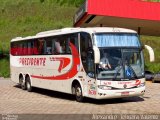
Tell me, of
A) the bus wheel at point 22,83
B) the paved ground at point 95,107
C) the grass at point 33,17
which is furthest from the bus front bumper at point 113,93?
the grass at point 33,17

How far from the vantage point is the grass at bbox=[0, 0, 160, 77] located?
6690 cm

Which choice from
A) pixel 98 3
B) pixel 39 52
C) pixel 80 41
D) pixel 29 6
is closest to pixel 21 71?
pixel 39 52

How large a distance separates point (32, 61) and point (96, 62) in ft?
24.8

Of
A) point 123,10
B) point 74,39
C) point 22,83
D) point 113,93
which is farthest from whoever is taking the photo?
point 123,10

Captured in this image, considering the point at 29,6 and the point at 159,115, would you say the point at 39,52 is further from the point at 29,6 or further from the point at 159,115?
the point at 29,6

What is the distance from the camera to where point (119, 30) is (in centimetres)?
1756

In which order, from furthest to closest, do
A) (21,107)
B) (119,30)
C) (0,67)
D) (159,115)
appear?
(0,67), (119,30), (21,107), (159,115)

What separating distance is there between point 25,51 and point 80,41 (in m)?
7.04

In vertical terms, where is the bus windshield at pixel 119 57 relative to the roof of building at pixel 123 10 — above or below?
below

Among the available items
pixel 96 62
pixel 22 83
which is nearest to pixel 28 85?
pixel 22 83

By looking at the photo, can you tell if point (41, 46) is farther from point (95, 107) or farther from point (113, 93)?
point (95, 107)

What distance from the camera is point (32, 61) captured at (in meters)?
22.9

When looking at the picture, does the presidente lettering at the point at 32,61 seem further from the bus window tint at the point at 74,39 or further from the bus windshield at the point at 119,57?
the bus windshield at the point at 119,57

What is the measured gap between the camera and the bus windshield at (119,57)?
16.5 metres
